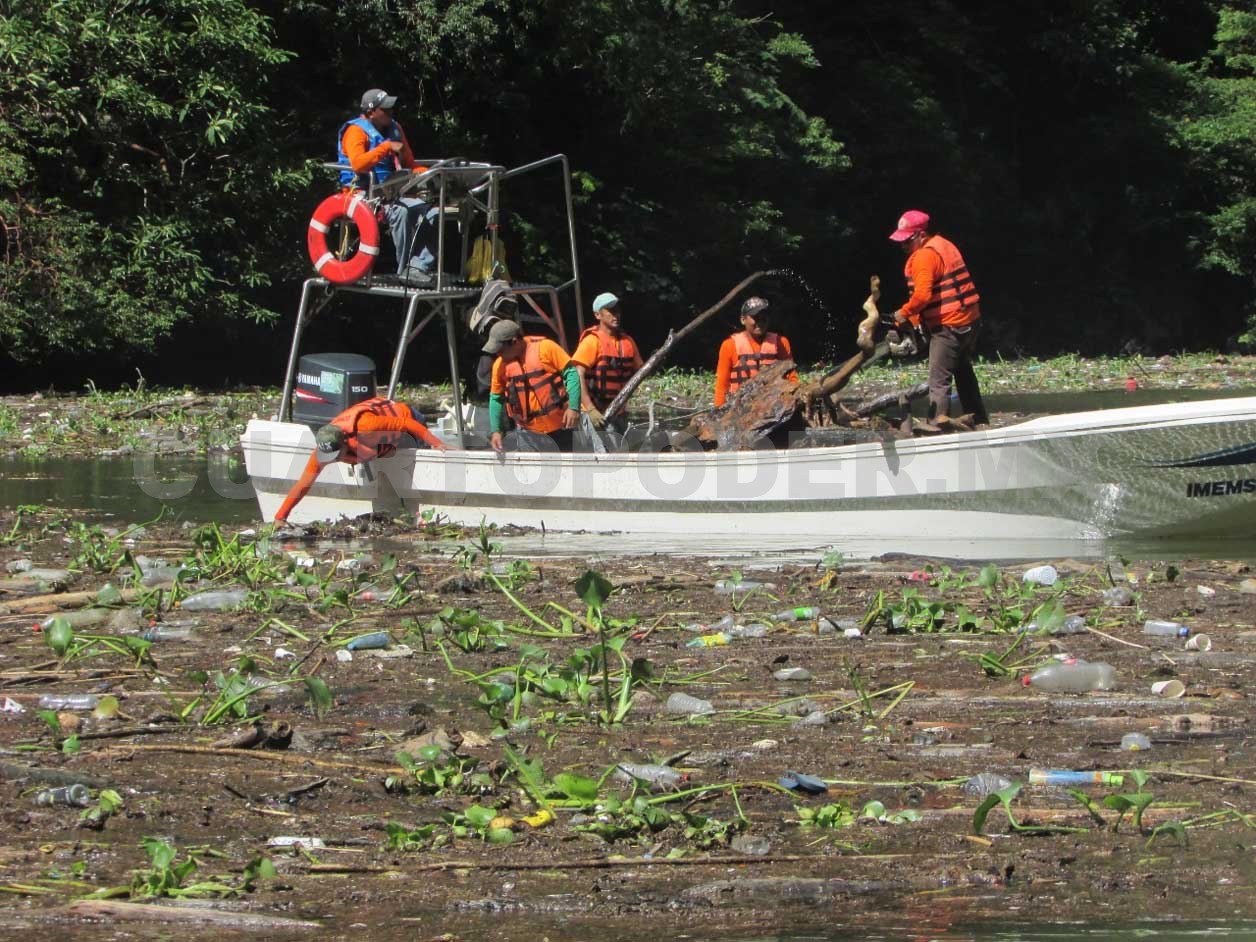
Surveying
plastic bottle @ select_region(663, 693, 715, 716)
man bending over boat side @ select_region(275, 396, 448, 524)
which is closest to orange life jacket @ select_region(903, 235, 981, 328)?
man bending over boat side @ select_region(275, 396, 448, 524)

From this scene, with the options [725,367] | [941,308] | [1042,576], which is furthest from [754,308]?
[1042,576]

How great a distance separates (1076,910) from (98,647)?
13.3ft

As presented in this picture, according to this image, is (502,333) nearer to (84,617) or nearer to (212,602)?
(212,602)

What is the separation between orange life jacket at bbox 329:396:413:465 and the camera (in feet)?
35.6

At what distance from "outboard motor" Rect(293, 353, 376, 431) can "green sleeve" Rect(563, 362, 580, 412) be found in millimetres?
1362

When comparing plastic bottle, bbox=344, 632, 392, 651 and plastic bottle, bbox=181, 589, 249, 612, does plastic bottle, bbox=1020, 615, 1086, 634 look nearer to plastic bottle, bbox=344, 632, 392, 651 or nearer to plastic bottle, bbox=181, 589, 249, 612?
plastic bottle, bbox=344, 632, 392, 651

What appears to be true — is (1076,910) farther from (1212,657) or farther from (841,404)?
(841,404)

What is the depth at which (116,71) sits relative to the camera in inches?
811

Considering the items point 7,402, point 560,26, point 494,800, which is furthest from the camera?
point 560,26

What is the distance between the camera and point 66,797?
4.53 m

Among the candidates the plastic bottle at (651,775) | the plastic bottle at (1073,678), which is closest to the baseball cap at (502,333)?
the plastic bottle at (1073,678)

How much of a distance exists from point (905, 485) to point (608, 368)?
2.27 m

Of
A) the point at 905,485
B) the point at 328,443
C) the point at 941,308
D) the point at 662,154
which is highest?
the point at 662,154

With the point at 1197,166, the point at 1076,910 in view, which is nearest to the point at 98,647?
the point at 1076,910
